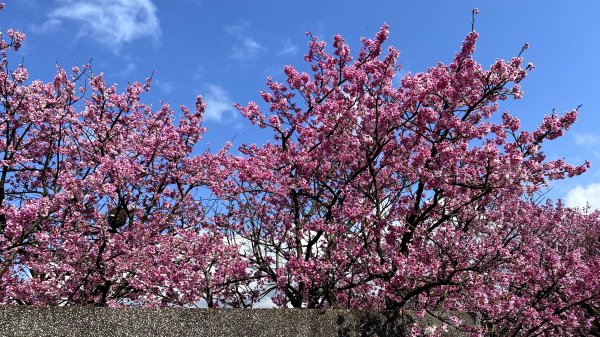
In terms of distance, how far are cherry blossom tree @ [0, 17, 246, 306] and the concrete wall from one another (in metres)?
2.44

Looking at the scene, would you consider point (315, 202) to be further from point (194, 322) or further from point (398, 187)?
point (194, 322)

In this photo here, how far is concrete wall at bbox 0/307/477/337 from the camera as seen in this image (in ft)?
14.6

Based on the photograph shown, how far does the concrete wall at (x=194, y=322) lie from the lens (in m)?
4.45

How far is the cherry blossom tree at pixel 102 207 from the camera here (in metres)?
7.83

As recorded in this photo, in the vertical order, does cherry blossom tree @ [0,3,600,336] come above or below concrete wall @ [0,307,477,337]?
above

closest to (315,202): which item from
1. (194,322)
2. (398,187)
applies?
(398,187)

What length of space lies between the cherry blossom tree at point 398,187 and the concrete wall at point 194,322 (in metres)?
0.64

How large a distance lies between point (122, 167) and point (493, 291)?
253 inches

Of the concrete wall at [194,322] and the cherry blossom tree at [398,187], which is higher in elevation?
the cherry blossom tree at [398,187]

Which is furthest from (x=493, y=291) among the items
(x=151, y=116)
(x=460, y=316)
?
(x=151, y=116)

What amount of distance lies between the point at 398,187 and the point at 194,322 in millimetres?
5333

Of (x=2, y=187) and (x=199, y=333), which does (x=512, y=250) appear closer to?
(x=199, y=333)

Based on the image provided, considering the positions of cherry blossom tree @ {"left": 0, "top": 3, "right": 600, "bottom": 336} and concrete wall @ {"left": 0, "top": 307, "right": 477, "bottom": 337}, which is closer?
concrete wall @ {"left": 0, "top": 307, "right": 477, "bottom": 337}

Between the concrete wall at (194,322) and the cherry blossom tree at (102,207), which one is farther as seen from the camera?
the cherry blossom tree at (102,207)
